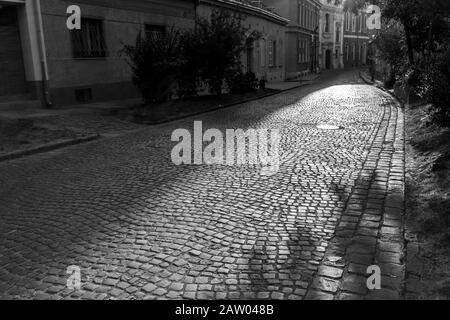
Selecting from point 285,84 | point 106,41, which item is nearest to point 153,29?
point 106,41

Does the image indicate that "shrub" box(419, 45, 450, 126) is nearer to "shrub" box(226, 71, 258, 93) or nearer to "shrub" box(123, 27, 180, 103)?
"shrub" box(123, 27, 180, 103)

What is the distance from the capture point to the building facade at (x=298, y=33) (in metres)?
40.1

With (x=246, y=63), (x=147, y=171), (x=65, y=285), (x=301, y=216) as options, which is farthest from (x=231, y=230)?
(x=246, y=63)

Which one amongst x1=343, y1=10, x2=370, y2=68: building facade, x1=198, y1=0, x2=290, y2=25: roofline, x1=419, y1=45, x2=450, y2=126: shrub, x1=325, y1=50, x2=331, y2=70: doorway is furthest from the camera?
x1=343, y1=10, x2=370, y2=68: building facade

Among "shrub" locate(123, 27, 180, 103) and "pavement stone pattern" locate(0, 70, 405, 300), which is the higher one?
"shrub" locate(123, 27, 180, 103)

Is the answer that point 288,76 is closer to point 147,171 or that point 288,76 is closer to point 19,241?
point 147,171

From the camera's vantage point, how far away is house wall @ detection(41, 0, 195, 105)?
13.2 metres

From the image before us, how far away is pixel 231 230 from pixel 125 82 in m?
13.4

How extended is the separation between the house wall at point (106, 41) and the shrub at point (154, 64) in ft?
5.33

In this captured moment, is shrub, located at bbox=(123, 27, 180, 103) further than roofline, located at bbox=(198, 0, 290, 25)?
No

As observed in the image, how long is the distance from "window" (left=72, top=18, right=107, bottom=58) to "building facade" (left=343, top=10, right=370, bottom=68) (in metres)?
55.1

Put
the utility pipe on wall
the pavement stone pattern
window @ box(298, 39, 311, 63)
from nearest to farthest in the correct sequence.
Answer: the pavement stone pattern, the utility pipe on wall, window @ box(298, 39, 311, 63)

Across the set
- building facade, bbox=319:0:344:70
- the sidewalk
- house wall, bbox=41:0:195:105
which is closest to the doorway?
building facade, bbox=319:0:344:70

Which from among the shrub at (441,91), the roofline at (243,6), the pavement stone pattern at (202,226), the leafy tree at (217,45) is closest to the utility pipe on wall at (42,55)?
the leafy tree at (217,45)
